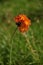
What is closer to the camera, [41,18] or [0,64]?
[0,64]

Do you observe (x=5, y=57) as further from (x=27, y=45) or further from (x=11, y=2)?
(x=11, y=2)

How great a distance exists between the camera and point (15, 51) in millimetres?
4070

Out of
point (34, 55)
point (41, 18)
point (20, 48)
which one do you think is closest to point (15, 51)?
point (20, 48)

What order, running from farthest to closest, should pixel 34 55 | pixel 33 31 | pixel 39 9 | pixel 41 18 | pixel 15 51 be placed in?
pixel 39 9
pixel 41 18
pixel 33 31
pixel 15 51
pixel 34 55

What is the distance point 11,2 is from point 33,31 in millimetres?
2674

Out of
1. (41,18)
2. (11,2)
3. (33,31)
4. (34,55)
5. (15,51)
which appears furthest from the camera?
(11,2)

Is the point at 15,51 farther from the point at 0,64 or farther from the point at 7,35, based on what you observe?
the point at 7,35

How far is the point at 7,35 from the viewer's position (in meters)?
4.61

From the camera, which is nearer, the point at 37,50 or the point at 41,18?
the point at 37,50

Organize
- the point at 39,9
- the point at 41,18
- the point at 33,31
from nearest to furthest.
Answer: the point at 33,31
the point at 41,18
the point at 39,9

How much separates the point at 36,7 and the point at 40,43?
238cm

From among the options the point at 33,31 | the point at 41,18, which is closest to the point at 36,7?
the point at 41,18

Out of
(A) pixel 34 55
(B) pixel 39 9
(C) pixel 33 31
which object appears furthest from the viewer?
(B) pixel 39 9

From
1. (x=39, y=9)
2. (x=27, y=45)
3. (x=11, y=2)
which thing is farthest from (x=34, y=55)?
(x=11, y=2)
